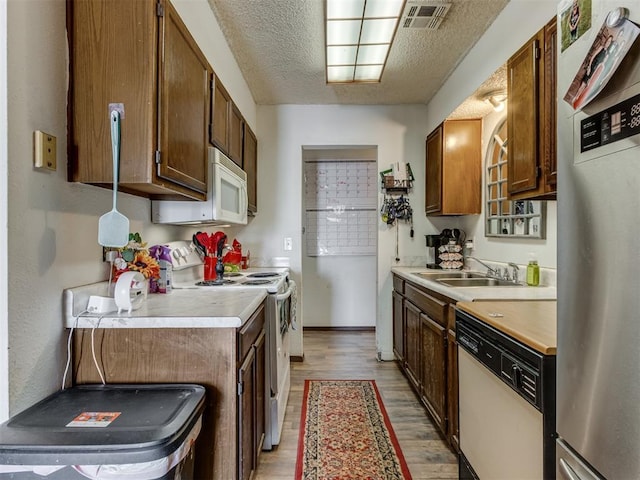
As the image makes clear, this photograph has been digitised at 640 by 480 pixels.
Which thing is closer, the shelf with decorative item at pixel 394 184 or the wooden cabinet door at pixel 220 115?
the wooden cabinet door at pixel 220 115

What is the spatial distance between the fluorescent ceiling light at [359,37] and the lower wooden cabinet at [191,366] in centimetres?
179

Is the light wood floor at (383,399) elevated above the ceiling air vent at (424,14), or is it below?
below

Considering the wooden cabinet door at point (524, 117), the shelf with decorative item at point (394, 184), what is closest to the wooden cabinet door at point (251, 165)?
the shelf with decorative item at point (394, 184)

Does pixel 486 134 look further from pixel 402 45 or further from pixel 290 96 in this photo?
pixel 290 96

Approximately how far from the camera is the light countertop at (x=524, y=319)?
3.40ft

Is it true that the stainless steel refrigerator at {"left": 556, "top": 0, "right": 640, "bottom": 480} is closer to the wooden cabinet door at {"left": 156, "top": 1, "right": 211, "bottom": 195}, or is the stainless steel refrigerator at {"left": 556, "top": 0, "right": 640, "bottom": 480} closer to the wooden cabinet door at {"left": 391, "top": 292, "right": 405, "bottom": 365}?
the wooden cabinet door at {"left": 156, "top": 1, "right": 211, "bottom": 195}

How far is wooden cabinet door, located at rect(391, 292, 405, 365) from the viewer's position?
2.91m

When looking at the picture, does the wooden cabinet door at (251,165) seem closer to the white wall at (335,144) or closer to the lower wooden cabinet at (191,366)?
the white wall at (335,144)

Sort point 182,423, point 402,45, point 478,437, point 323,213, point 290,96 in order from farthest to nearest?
point 323,213 < point 290,96 < point 402,45 < point 478,437 < point 182,423

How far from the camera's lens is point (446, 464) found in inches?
71.0

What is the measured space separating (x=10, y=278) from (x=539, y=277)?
7.76 feet

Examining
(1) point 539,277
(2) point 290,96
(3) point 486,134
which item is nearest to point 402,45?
(3) point 486,134

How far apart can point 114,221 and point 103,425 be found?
0.64m

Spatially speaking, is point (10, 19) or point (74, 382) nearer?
point (10, 19)
